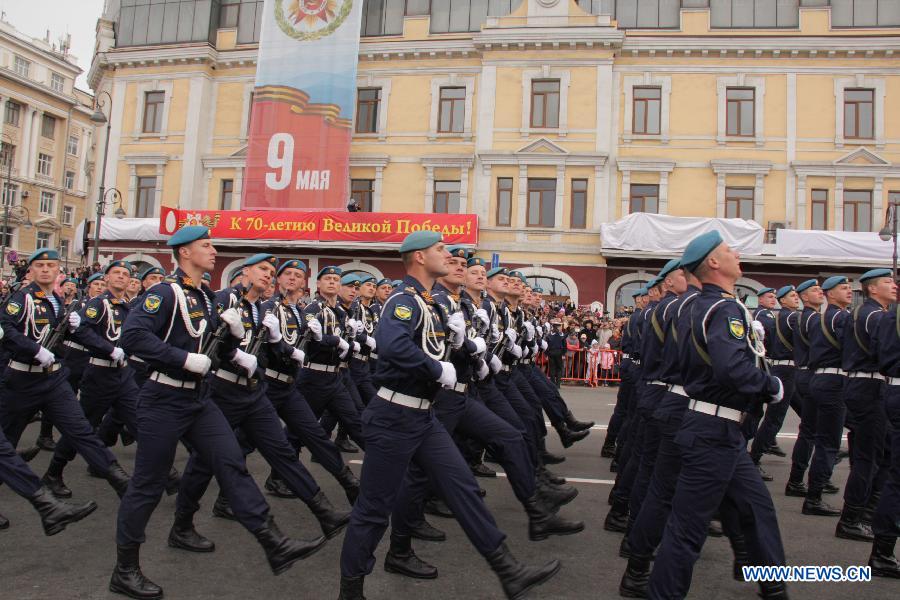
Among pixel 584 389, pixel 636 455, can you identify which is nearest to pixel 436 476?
pixel 636 455

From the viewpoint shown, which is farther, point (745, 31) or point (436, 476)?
point (745, 31)

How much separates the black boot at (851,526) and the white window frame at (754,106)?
70.5 feet

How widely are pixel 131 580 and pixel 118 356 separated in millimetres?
3547

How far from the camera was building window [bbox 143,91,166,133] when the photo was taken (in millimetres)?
29702

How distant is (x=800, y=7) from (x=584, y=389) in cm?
1727

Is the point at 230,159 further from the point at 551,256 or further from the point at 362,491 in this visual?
the point at 362,491

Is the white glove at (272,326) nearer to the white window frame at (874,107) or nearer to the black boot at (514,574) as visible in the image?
the black boot at (514,574)

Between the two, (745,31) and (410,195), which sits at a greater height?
(745,31)

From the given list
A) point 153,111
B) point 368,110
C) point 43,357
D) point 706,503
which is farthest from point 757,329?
point 153,111

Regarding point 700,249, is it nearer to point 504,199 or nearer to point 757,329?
point 757,329

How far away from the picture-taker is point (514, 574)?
3877 millimetres

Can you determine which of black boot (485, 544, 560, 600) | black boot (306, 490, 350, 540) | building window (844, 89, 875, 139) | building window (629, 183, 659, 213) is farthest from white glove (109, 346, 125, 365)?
building window (844, 89, 875, 139)

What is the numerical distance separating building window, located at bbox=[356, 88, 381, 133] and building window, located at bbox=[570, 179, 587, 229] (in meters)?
8.25

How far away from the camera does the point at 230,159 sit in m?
28.7
